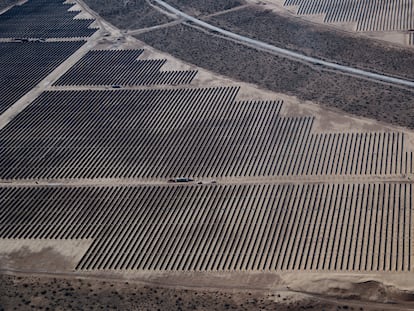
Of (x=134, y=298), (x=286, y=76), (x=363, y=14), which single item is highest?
(x=134, y=298)

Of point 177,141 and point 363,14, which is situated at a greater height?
point 363,14

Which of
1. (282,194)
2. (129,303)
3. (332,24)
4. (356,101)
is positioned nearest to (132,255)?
(129,303)

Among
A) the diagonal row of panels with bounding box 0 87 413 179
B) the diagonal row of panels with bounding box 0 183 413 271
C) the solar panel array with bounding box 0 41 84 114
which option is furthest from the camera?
the solar panel array with bounding box 0 41 84 114

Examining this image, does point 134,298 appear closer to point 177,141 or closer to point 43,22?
point 177,141

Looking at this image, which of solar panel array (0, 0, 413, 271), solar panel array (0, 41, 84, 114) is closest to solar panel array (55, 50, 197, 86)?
solar panel array (0, 0, 413, 271)

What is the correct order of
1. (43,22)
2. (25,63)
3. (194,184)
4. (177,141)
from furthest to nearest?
(43,22) < (25,63) < (177,141) < (194,184)

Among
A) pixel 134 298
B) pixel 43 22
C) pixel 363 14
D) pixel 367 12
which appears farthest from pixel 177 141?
pixel 43 22

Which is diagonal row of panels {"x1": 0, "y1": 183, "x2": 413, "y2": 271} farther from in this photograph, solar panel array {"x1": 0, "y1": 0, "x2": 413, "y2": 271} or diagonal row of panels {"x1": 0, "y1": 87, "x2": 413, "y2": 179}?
diagonal row of panels {"x1": 0, "y1": 87, "x2": 413, "y2": 179}
